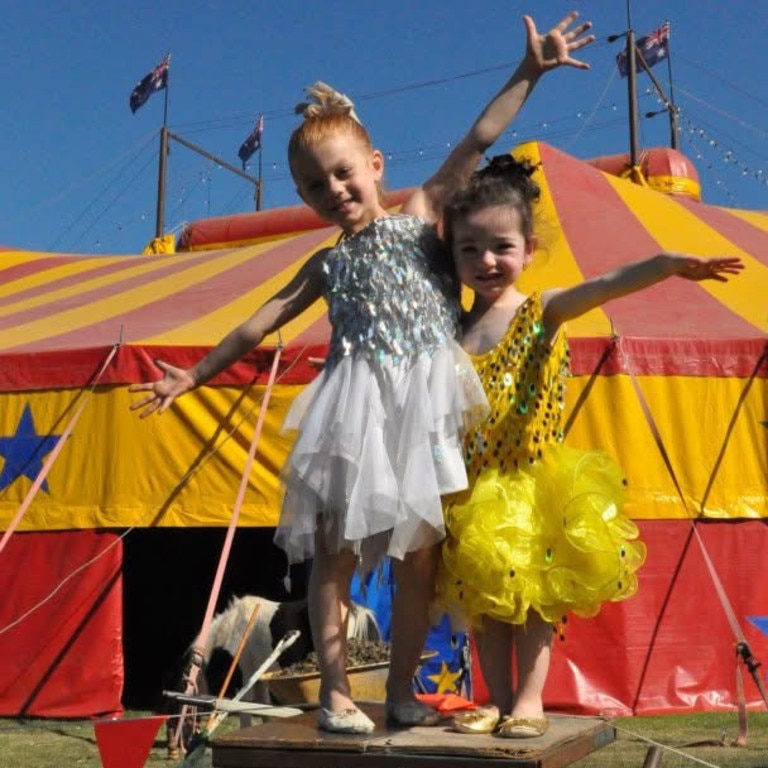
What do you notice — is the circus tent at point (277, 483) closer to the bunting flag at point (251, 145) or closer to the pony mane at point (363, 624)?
the pony mane at point (363, 624)

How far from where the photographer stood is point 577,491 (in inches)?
80.9

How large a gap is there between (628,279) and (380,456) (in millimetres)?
514

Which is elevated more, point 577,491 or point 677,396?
point 677,396

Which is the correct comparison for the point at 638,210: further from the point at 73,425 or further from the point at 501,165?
the point at 501,165

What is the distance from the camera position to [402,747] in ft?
6.00

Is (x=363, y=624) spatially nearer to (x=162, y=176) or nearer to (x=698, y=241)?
(x=698, y=241)

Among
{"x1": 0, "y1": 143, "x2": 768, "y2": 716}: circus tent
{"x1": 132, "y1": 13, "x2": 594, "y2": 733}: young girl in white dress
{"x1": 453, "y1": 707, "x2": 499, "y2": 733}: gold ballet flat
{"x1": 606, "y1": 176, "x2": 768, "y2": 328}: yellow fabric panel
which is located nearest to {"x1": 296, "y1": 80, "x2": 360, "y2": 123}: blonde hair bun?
{"x1": 132, "y1": 13, "x2": 594, "y2": 733}: young girl in white dress

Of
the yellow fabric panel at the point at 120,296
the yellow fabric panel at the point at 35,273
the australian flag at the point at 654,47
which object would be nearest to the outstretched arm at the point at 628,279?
the yellow fabric panel at the point at 120,296

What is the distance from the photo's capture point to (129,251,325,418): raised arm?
2344 millimetres

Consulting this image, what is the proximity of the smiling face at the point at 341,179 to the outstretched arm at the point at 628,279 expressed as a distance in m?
0.39

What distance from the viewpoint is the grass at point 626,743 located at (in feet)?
12.1

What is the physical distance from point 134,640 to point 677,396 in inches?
149

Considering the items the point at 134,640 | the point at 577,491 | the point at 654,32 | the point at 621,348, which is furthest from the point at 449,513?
the point at 654,32

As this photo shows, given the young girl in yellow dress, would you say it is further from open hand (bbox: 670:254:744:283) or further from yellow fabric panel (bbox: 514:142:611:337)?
yellow fabric panel (bbox: 514:142:611:337)
